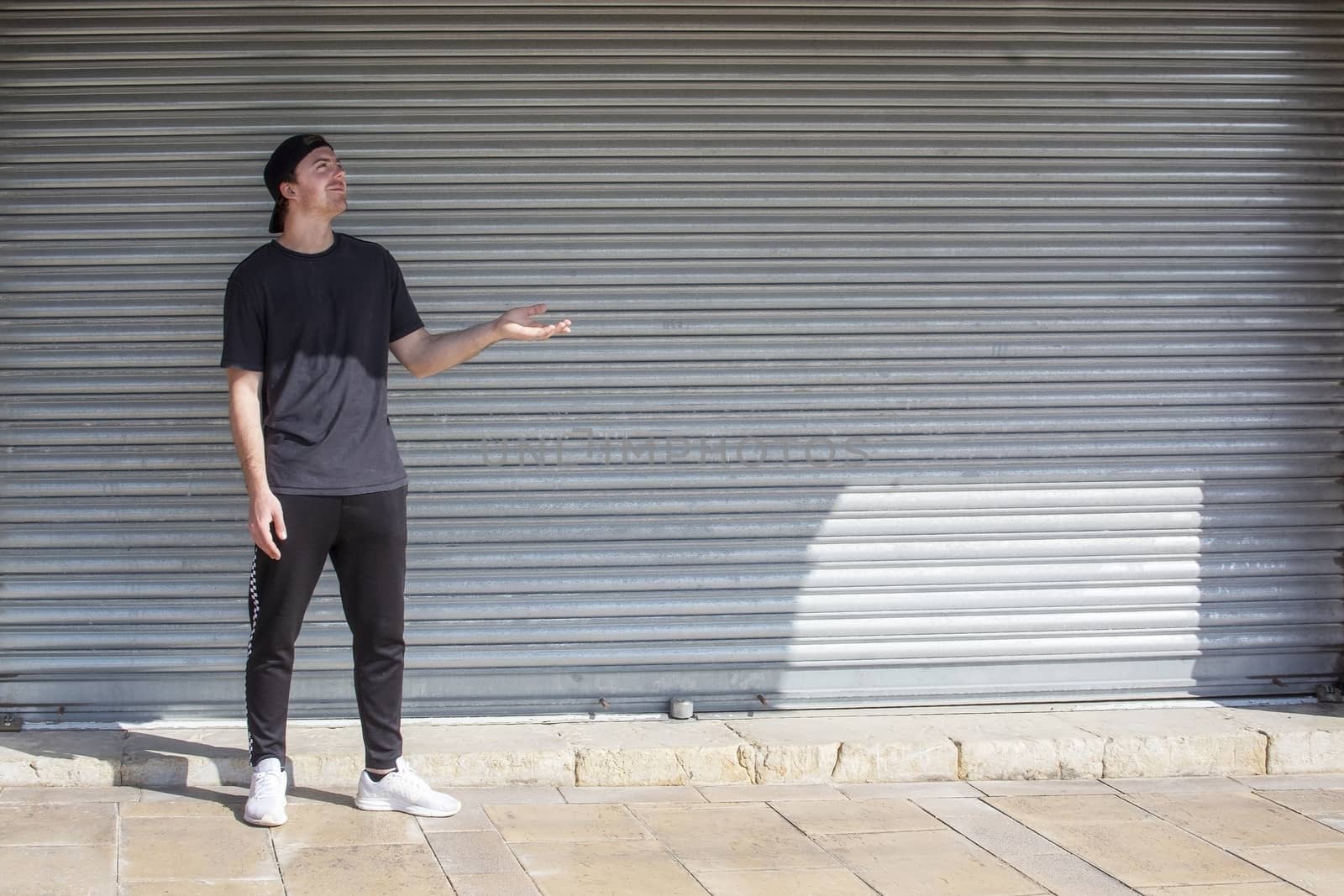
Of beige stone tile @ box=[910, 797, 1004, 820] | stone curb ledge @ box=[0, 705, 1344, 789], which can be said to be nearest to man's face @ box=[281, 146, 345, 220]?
stone curb ledge @ box=[0, 705, 1344, 789]

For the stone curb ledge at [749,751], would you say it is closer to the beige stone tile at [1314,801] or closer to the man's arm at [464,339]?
the beige stone tile at [1314,801]

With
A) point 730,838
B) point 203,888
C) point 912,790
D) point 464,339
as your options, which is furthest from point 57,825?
point 912,790

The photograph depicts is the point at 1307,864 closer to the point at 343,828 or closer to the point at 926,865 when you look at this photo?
the point at 926,865

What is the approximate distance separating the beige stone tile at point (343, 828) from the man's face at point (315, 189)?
198 cm

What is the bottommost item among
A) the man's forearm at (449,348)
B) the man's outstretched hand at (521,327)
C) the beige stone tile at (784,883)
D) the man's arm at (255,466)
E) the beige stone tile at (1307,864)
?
the beige stone tile at (784,883)

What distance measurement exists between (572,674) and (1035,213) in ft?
8.77

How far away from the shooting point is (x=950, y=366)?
5.89 metres

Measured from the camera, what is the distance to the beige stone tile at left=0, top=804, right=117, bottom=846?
14.6 feet

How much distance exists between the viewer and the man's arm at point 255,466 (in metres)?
4.49

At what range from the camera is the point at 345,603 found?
4.79 meters

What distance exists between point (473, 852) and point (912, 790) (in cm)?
172

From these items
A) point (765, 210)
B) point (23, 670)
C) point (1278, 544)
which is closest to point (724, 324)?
point (765, 210)

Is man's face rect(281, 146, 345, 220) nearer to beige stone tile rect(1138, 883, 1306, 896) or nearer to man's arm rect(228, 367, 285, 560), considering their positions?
man's arm rect(228, 367, 285, 560)

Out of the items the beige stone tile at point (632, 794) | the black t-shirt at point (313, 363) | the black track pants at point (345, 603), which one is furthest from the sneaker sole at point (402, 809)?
the black t-shirt at point (313, 363)
